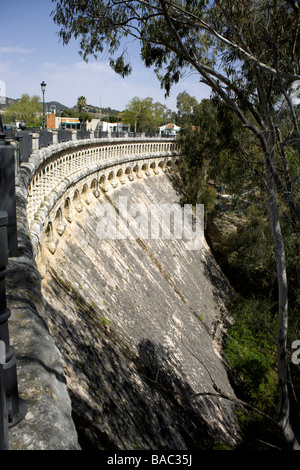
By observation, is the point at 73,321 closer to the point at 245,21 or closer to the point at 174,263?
the point at 245,21

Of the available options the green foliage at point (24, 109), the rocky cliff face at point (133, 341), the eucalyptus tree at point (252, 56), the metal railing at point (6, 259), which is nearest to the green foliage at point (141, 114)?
the green foliage at point (24, 109)

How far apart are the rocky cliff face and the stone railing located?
0.63 metres

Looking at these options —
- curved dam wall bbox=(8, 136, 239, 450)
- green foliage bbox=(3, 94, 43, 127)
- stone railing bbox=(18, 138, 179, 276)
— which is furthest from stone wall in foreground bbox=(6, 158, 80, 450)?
green foliage bbox=(3, 94, 43, 127)

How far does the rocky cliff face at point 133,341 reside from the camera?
24.1 feet

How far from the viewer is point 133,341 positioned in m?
11.1

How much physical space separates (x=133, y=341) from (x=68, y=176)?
6.12m

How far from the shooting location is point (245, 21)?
7.64 meters

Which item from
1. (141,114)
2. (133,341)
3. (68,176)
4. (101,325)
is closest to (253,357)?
(133,341)

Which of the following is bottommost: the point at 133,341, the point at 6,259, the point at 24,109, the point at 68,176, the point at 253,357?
the point at 253,357

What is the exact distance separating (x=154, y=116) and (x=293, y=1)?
44.2 meters

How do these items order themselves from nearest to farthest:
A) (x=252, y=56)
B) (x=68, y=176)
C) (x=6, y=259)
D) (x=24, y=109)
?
(x=6, y=259), (x=252, y=56), (x=68, y=176), (x=24, y=109)

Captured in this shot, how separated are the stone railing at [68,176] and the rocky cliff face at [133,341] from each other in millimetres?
626

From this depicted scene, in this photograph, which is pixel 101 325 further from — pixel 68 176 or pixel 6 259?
pixel 6 259
